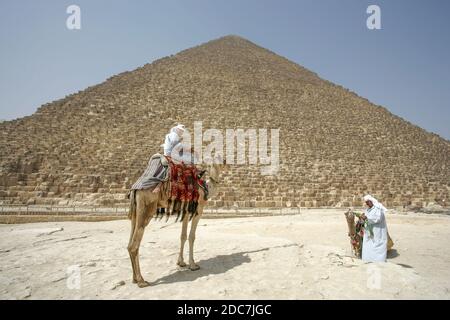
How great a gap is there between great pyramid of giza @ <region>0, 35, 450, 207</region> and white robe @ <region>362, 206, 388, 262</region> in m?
12.2

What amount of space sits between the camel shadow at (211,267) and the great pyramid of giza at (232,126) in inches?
504

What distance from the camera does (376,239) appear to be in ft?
16.7

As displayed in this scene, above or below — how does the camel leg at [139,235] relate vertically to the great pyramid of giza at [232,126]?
below

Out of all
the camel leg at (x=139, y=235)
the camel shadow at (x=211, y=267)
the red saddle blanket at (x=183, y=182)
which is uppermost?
the red saddle blanket at (x=183, y=182)

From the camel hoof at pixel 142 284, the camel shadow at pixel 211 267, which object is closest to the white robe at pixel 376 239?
the camel shadow at pixel 211 267

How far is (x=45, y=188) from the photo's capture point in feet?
56.3

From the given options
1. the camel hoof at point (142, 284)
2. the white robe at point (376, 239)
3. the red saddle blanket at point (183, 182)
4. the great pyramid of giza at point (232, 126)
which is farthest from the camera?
the great pyramid of giza at point (232, 126)

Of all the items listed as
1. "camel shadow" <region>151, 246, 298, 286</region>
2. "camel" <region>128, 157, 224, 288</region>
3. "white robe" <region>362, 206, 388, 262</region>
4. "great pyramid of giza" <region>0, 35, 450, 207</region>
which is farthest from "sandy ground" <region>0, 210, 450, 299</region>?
"great pyramid of giza" <region>0, 35, 450, 207</region>

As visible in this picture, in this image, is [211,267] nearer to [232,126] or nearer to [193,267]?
[193,267]

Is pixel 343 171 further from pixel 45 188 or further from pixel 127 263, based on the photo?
pixel 127 263

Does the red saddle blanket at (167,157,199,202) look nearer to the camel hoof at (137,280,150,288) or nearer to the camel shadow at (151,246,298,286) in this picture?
the camel shadow at (151,246,298,286)

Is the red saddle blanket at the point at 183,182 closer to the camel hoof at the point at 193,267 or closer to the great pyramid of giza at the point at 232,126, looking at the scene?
the camel hoof at the point at 193,267

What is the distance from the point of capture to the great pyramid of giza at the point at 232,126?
18828mm
